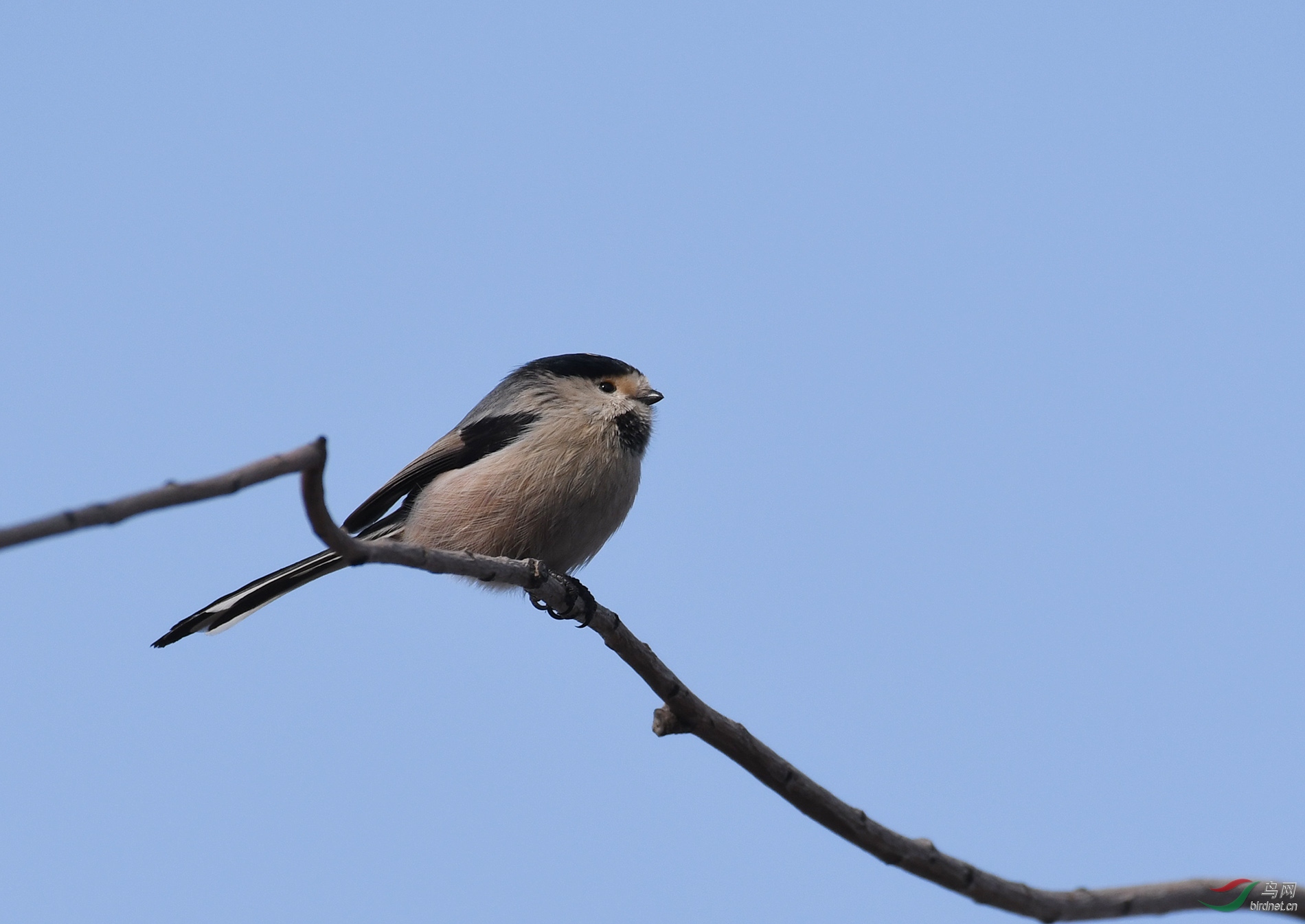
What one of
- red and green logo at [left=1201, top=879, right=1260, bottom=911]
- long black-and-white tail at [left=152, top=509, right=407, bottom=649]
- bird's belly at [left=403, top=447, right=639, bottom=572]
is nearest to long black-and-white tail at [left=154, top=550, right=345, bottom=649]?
long black-and-white tail at [left=152, top=509, right=407, bottom=649]

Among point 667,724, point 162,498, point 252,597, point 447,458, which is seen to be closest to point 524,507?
point 447,458

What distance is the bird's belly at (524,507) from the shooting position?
20.9 ft

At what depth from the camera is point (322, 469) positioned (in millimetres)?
3125

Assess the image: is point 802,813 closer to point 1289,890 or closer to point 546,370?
point 1289,890

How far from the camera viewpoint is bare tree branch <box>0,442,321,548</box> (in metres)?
2.46

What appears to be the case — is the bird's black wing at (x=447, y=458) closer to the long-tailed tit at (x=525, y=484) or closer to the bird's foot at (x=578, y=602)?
the long-tailed tit at (x=525, y=484)

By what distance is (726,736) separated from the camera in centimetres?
446

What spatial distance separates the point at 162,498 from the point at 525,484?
12.2 ft

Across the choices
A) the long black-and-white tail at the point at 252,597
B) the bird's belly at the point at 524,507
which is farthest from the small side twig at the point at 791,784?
the long black-and-white tail at the point at 252,597

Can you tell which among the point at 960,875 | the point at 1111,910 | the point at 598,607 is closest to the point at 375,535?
the point at 598,607

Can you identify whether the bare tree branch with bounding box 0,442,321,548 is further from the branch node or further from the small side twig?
the branch node

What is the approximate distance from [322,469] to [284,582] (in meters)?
3.46

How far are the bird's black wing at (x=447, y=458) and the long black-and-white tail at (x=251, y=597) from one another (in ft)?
2.22

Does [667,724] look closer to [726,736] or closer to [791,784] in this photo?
[726,736]
